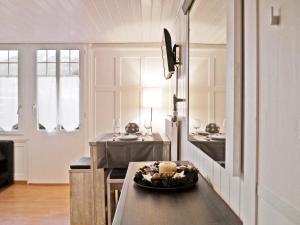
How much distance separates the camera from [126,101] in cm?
506

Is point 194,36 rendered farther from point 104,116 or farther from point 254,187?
point 104,116

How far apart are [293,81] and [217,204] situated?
72 centimetres

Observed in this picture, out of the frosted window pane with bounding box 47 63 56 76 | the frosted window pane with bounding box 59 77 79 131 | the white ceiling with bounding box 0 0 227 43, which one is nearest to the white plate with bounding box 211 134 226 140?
the white ceiling with bounding box 0 0 227 43

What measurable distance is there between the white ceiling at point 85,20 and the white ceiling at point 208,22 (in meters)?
0.90

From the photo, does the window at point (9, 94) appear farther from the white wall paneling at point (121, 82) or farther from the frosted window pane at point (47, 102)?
the white wall paneling at point (121, 82)

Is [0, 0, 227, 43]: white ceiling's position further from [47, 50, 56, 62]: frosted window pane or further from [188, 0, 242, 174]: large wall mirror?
[47, 50, 56, 62]: frosted window pane

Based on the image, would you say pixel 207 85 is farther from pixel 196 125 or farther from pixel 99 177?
pixel 99 177

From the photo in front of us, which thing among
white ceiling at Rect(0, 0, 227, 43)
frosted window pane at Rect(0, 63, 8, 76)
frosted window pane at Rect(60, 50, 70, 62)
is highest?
white ceiling at Rect(0, 0, 227, 43)

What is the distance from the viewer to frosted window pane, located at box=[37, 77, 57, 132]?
5137 mm

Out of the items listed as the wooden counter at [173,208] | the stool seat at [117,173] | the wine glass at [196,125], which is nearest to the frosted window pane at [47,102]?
the stool seat at [117,173]

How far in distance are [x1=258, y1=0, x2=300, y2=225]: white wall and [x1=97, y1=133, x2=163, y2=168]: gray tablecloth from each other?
2.40m

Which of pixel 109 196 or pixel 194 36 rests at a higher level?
pixel 194 36

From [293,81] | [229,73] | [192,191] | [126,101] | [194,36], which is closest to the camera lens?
[293,81]

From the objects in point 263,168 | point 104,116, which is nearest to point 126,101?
point 104,116
